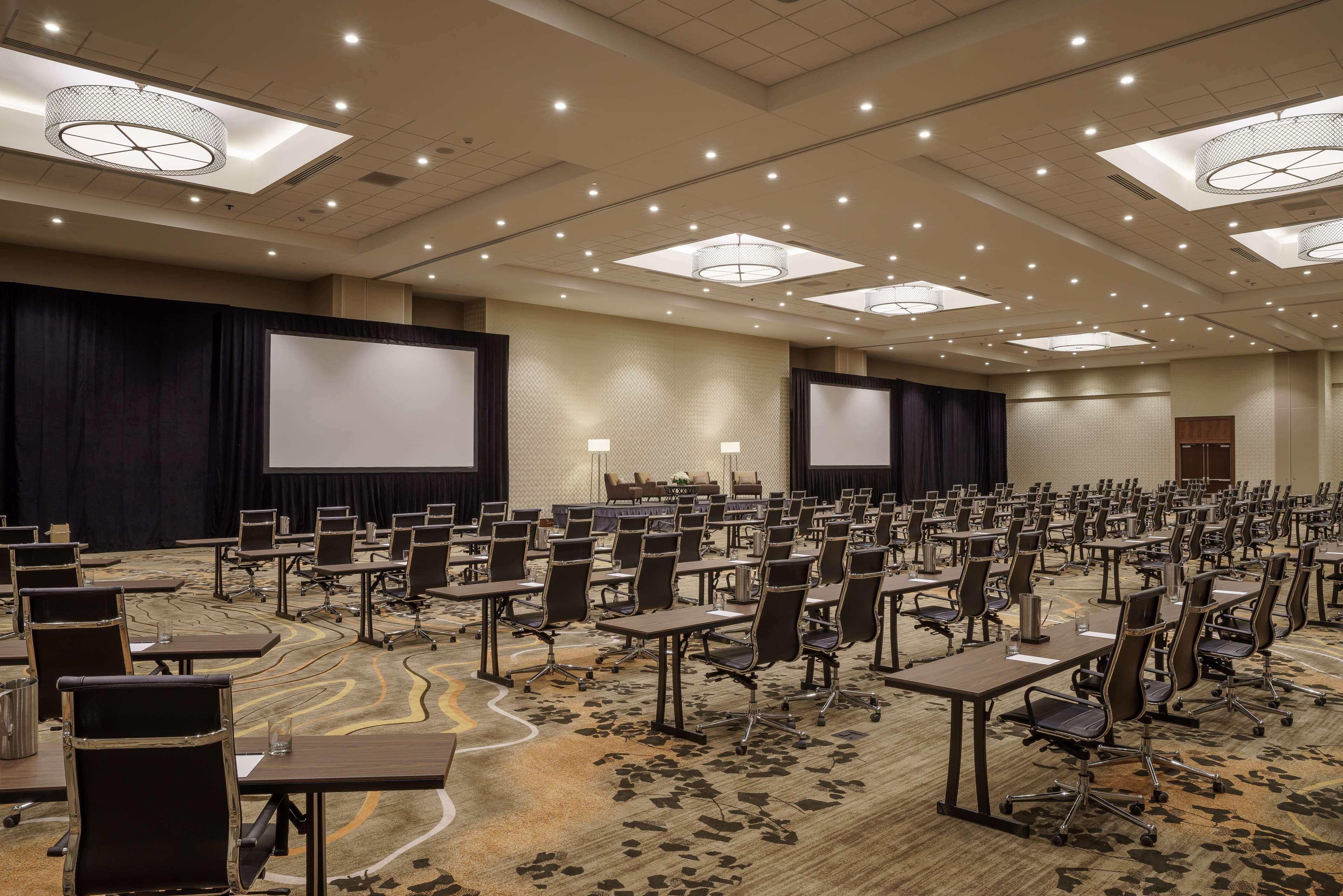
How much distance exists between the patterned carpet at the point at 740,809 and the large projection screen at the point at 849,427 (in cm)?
1919

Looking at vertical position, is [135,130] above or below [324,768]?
above

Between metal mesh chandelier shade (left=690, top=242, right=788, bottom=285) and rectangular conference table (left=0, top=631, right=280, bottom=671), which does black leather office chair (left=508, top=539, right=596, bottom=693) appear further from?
metal mesh chandelier shade (left=690, top=242, right=788, bottom=285)

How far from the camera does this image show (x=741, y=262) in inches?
567

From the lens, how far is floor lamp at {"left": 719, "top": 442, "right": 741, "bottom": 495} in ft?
73.3

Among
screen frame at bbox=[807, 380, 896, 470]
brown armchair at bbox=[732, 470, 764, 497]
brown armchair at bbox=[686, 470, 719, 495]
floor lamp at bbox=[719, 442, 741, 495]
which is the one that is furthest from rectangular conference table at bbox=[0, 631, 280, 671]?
screen frame at bbox=[807, 380, 896, 470]

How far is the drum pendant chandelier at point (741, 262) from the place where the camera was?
1475 centimetres

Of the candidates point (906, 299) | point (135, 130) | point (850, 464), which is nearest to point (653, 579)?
point (135, 130)

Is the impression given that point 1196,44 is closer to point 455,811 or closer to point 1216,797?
point 1216,797

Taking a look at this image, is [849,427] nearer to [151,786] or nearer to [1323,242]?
[1323,242]

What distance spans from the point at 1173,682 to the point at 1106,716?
0.74 m

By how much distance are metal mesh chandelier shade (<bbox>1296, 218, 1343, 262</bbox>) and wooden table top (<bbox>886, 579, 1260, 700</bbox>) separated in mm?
11662

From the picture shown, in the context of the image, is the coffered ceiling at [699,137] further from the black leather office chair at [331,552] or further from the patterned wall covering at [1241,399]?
the patterned wall covering at [1241,399]

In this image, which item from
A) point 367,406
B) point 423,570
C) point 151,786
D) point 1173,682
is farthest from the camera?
point 367,406

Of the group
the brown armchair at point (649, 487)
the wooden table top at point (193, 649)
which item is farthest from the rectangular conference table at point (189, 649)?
the brown armchair at point (649, 487)
